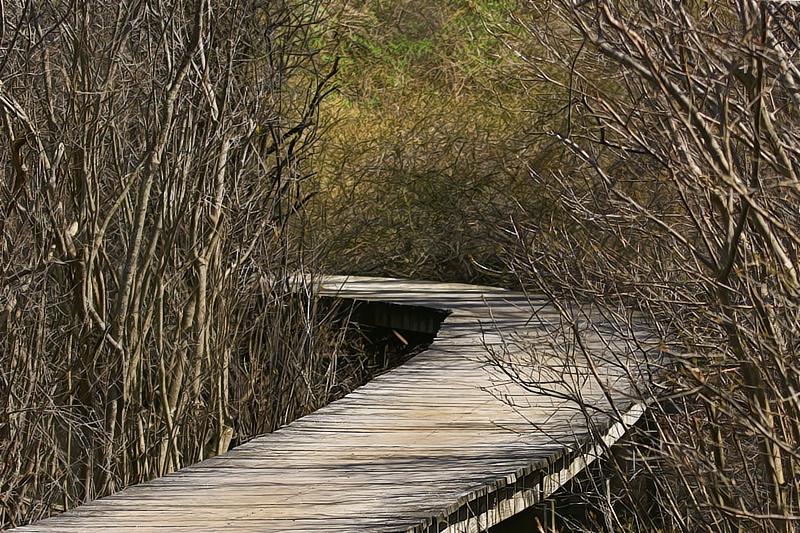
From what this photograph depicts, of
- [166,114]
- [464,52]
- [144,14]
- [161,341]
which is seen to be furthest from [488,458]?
[464,52]

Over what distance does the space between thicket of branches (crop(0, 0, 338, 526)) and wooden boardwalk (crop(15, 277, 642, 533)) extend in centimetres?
65

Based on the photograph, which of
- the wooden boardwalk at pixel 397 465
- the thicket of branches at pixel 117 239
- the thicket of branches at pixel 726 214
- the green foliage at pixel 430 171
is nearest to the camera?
the thicket of branches at pixel 726 214

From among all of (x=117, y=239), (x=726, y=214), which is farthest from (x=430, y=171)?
(x=726, y=214)

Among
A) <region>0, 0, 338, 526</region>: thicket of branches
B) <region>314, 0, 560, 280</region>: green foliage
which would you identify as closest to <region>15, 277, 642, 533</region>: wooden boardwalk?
<region>0, 0, 338, 526</region>: thicket of branches

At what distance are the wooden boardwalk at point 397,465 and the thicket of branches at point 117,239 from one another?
651 mm

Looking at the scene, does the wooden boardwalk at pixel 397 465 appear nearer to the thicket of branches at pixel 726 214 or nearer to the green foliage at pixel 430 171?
the thicket of branches at pixel 726 214

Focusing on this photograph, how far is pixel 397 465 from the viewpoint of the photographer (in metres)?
4.16

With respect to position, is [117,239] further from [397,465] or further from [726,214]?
[726,214]

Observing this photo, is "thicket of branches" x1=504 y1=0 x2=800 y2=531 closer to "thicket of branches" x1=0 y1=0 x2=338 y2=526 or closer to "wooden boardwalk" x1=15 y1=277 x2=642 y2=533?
"wooden boardwalk" x1=15 y1=277 x2=642 y2=533

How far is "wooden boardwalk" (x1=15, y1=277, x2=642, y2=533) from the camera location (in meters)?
3.54

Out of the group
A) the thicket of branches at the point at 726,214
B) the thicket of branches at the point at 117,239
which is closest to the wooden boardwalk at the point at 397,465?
the thicket of branches at the point at 726,214

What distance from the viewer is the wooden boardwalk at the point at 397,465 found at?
3539mm

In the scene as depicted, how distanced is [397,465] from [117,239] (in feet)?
6.98

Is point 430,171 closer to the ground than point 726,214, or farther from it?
farther from it
